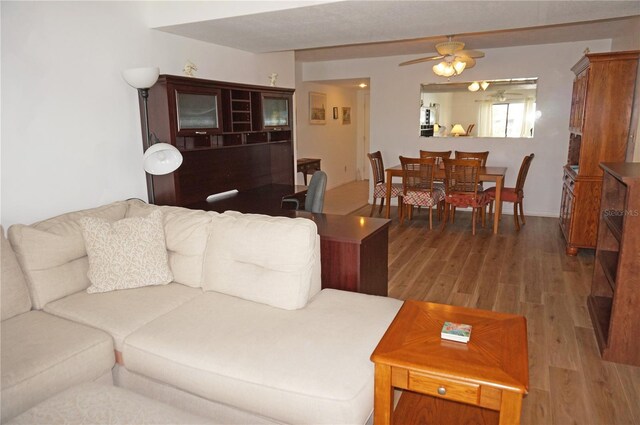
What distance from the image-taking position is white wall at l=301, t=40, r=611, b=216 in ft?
19.2

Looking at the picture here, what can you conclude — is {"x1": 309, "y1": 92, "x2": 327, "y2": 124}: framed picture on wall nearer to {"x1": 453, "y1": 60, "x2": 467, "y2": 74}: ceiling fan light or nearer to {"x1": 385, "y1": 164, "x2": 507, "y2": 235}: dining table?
{"x1": 385, "y1": 164, "x2": 507, "y2": 235}: dining table

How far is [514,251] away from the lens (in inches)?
183

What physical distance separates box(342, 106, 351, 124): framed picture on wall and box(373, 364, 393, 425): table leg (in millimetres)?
8207

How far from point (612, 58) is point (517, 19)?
1.53m

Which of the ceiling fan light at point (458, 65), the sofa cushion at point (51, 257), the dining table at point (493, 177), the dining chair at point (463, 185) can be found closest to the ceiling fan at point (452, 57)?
the ceiling fan light at point (458, 65)

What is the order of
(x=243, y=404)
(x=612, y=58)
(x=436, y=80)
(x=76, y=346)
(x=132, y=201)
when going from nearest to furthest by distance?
(x=243, y=404) < (x=76, y=346) < (x=132, y=201) < (x=612, y=58) < (x=436, y=80)

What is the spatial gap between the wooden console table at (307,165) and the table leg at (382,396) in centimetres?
562

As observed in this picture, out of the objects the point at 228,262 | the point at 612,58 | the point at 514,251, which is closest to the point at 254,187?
the point at 228,262

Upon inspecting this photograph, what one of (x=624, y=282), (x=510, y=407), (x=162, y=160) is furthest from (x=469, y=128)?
(x=510, y=407)

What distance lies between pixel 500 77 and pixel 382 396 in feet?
18.5

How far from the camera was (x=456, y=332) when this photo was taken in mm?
1746

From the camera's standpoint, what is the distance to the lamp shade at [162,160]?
9.37 ft

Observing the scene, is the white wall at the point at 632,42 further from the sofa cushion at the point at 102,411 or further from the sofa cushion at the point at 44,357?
the sofa cushion at the point at 44,357

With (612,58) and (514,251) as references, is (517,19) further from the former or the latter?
(514,251)
